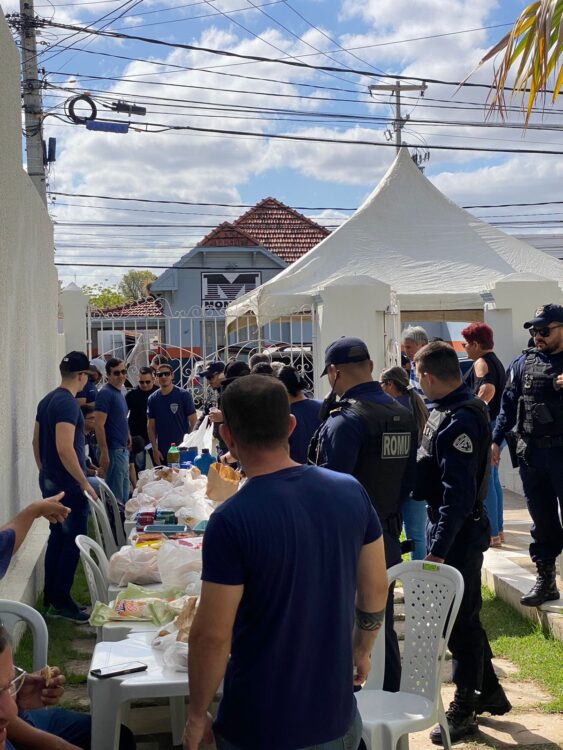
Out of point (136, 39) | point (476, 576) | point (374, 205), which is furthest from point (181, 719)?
point (136, 39)

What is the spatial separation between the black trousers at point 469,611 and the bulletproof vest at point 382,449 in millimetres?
419

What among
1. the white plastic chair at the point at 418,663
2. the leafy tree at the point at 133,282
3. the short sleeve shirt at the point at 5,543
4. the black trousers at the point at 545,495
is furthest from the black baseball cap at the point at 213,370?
the leafy tree at the point at 133,282

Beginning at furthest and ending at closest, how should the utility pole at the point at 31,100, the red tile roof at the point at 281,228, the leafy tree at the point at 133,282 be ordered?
the leafy tree at the point at 133,282 → the red tile roof at the point at 281,228 → the utility pole at the point at 31,100

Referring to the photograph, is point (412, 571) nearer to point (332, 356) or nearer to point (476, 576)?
point (476, 576)

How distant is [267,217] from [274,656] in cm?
3628

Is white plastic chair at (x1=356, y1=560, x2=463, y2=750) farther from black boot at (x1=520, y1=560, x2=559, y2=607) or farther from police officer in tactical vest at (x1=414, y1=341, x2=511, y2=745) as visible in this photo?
black boot at (x1=520, y1=560, x2=559, y2=607)

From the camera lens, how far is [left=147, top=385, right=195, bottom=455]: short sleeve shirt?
11141mm

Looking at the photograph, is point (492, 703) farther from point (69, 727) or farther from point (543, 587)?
point (69, 727)

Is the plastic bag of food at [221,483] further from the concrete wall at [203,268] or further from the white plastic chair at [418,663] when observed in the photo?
the concrete wall at [203,268]

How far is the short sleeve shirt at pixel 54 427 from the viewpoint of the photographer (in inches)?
282

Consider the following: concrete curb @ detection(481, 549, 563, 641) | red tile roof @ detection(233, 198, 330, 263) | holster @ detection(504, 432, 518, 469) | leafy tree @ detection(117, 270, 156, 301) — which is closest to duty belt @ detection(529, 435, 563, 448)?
holster @ detection(504, 432, 518, 469)

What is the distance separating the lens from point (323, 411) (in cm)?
504

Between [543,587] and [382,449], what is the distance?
2.37 m

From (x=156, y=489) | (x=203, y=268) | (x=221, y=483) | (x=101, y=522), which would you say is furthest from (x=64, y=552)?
(x=203, y=268)
